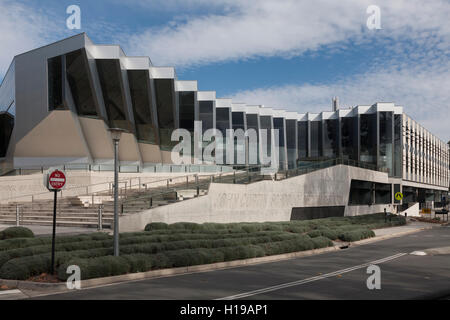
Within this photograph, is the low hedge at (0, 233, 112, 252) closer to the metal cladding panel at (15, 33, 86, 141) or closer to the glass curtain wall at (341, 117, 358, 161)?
the metal cladding panel at (15, 33, 86, 141)

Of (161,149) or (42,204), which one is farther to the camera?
(161,149)

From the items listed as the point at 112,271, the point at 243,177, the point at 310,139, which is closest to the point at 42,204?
the point at 243,177

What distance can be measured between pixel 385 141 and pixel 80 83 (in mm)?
40562

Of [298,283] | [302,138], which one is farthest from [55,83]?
[302,138]

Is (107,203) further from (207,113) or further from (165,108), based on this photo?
(207,113)

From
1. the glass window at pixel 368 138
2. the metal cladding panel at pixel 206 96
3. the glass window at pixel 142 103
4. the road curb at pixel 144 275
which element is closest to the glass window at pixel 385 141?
the glass window at pixel 368 138

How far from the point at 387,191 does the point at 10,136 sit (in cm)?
4451

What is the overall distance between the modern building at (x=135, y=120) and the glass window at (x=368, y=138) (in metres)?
0.14

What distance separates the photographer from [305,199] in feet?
108

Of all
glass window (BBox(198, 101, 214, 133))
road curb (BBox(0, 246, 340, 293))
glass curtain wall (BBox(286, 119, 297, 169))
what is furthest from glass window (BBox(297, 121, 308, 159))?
road curb (BBox(0, 246, 340, 293))

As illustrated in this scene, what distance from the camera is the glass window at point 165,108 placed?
42.9 meters

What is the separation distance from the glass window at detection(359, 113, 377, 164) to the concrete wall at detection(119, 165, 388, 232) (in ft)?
61.2

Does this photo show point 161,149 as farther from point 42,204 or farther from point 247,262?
point 247,262

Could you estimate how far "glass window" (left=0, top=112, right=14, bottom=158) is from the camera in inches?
1551
